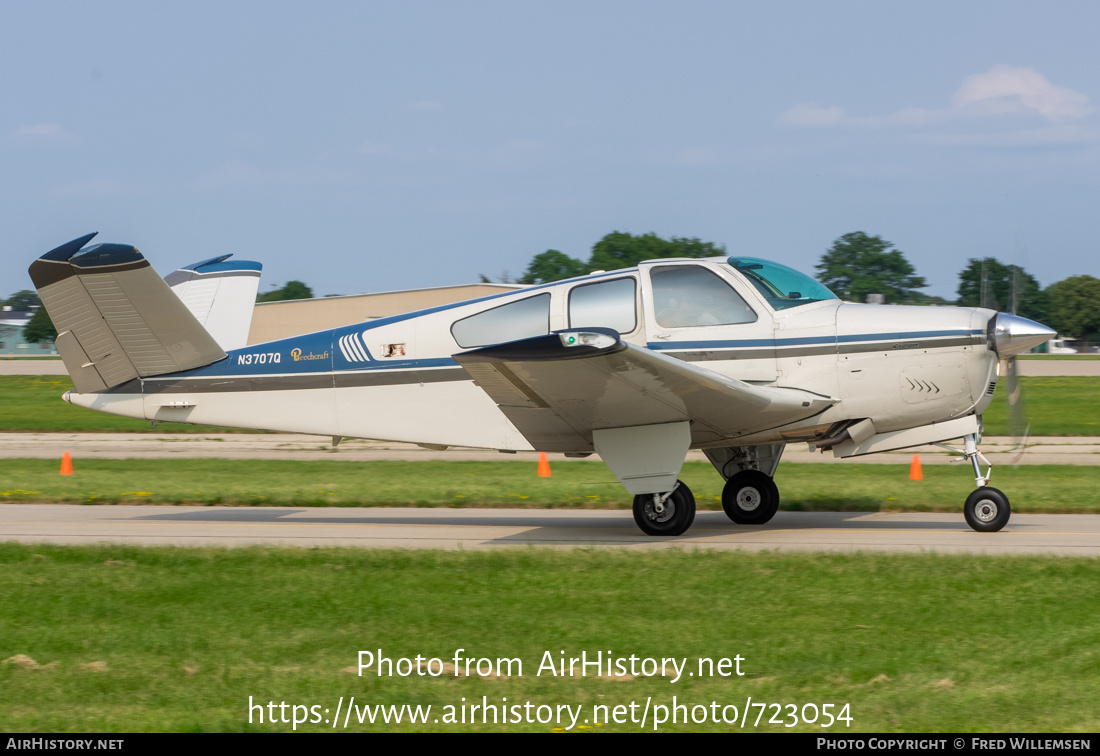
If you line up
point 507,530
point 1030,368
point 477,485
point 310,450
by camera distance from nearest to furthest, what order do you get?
point 507,530 → point 477,485 → point 310,450 → point 1030,368

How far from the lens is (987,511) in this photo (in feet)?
32.7

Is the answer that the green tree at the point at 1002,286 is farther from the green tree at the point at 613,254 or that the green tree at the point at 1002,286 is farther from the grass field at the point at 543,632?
the green tree at the point at 613,254

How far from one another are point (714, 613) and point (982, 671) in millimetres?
1769

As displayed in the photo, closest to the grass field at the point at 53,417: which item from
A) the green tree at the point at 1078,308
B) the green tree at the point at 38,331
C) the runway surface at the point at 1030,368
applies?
the runway surface at the point at 1030,368

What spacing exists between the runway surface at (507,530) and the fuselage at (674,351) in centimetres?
105

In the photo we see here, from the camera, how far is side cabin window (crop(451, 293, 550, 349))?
33.6ft

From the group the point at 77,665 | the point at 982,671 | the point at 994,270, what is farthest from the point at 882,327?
the point at 77,665

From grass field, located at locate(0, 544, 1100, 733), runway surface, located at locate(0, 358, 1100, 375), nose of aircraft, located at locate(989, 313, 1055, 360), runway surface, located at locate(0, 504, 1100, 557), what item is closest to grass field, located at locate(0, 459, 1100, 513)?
runway surface, located at locate(0, 504, 1100, 557)

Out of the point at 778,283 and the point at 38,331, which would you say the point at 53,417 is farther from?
the point at 38,331

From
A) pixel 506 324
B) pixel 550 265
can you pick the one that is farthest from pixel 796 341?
pixel 550 265

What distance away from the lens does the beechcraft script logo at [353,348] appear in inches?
436

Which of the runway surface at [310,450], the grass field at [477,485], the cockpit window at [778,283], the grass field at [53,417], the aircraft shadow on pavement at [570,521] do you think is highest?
the cockpit window at [778,283]

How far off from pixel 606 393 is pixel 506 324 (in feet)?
5.72
